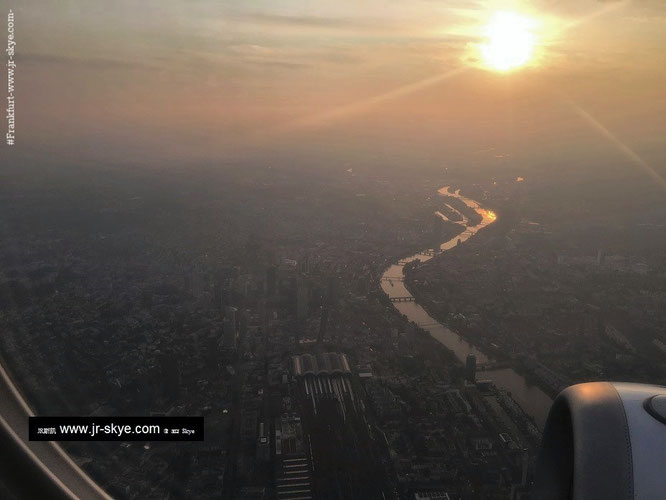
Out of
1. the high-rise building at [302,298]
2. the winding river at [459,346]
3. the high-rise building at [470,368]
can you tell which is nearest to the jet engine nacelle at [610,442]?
the winding river at [459,346]

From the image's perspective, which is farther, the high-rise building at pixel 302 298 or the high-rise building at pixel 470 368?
the high-rise building at pixel 302 298

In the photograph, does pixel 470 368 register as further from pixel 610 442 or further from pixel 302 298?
pixel 610 442

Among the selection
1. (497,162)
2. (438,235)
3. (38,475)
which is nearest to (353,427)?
(38,475)

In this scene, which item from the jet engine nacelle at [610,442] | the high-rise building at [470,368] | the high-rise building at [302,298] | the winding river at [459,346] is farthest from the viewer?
the high-rise building at [302,298]

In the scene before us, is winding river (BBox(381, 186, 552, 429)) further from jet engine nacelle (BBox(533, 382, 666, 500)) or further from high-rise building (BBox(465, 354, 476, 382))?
jet engine nacelle (BBox(533, 382, 666, 500))

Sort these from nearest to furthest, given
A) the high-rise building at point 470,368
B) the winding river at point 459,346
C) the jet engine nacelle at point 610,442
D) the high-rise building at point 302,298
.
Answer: the jet engine nacelle at point 610,442
the winding river at point 459,346
the high-rise building at point 470,368
the high-rise building at point 302,298

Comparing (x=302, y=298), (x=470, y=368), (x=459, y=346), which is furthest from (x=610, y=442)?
(x=302, y=298)

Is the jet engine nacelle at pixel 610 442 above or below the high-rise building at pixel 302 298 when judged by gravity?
below

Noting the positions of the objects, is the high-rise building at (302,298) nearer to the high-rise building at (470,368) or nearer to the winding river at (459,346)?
the winding river at (459,346)

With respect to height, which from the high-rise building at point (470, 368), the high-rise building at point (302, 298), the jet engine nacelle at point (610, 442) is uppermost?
the high-rise building at point (302, 298)
